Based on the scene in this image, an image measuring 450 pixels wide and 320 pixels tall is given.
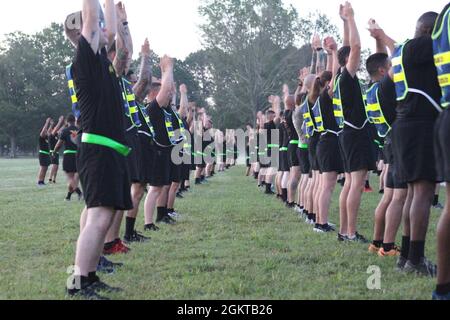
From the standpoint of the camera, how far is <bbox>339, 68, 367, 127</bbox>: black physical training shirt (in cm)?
715

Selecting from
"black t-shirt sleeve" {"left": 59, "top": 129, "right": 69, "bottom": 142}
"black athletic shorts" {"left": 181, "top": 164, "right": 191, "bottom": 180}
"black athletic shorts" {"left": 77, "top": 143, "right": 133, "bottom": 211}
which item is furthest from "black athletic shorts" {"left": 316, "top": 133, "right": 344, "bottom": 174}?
"black t-shirt sleeve" {"left": 59, "top": 129, "right": 69, "bottom": 142}

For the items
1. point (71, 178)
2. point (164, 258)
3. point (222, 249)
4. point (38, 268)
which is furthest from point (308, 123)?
point (71, 178)

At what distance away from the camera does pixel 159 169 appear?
29.1 ft

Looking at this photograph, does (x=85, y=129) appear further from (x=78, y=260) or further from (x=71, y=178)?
(x=71, y=178)

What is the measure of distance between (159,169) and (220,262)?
2.94 meters

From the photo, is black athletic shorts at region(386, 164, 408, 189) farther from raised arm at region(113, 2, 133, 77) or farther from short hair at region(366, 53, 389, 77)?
raised arm at region(113, 2, 133, 77)

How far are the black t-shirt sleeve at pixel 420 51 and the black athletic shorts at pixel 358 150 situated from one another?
87.0 inches

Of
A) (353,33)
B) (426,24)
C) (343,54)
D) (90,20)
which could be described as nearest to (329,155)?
(343,54)

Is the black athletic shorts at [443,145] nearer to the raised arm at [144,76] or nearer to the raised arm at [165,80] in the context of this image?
the raised arm at [165,80]

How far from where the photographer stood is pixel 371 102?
22.8ft

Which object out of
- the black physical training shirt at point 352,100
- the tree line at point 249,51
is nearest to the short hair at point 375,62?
the black physical training shirt at point 352,100

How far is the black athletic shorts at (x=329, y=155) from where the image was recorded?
27.0 feet

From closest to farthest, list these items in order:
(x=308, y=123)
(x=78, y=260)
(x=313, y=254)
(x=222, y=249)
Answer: (x=78, y=260) → (x=313, y=254) → (x=222, y=249) → (x=308, y=123)
